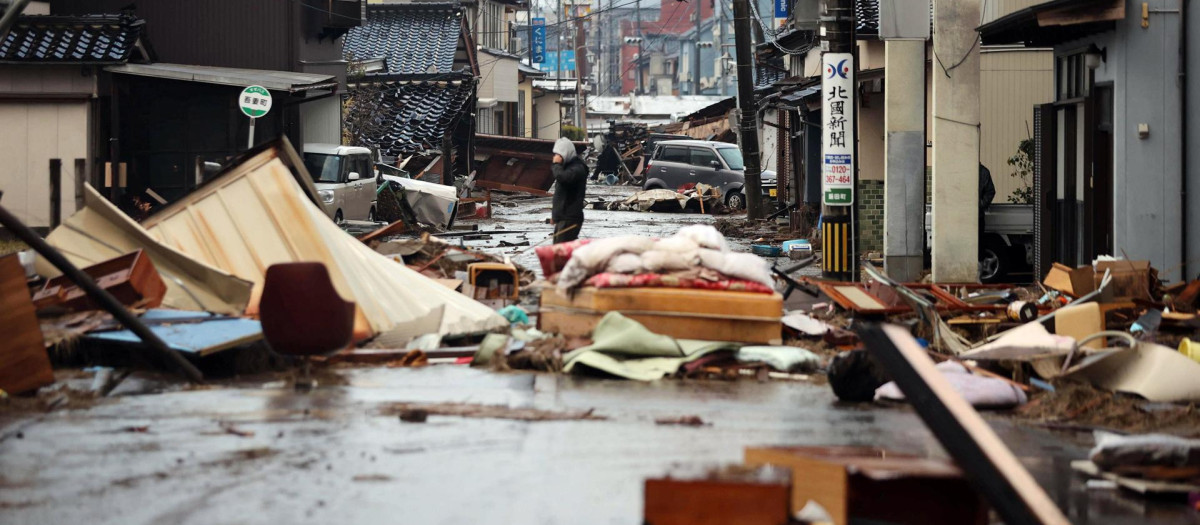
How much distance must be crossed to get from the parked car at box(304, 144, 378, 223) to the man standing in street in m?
6.98

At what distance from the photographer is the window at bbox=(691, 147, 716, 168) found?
36.6 meters

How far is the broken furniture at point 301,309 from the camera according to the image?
311 inches

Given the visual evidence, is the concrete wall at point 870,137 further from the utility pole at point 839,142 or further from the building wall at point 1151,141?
the building wall at point 1151,141

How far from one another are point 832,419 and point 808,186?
59.0ft

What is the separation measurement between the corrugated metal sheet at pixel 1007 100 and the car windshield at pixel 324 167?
38.2 feet

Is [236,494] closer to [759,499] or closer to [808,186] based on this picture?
[759,499]

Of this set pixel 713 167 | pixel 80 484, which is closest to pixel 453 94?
pixel 713 167

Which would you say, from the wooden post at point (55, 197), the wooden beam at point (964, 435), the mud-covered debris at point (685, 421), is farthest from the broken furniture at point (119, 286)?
the wooden beam at point (964, 435)

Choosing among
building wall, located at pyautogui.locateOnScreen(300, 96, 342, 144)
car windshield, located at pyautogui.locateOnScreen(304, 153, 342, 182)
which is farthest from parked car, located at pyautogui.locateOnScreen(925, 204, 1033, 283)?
building wall, located at pyautogui.locateOnScreen(300, 96, 342, 144)

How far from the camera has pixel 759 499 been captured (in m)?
4.45

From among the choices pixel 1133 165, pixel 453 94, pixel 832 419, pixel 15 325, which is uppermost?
pixel 453 94

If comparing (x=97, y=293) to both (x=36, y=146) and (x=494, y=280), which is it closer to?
(x=494, y=280)

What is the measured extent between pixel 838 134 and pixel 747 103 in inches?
471

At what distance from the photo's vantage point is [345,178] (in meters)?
24.1
